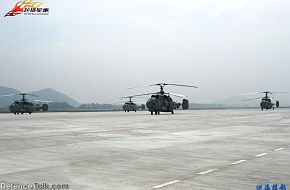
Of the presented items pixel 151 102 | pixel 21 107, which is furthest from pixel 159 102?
pixel 21 107

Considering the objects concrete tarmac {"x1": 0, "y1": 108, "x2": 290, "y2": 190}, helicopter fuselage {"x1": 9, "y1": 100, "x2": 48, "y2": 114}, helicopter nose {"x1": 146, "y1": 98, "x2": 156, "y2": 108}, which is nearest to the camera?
concrete tarmac {"x1": 0, "y1": 108, "x2": 290, "y2": 190}

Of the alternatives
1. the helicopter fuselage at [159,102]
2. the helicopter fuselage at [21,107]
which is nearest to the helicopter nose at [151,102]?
the helicopter fuselage at [159,102]

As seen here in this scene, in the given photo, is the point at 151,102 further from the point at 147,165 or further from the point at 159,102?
the point at 147,165

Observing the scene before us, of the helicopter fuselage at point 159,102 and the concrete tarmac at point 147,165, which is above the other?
the helicopter fuselage at point 159,102

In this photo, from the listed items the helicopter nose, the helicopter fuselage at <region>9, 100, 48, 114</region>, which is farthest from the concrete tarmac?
the helicopter fuselage at <region>9, 100, 48, 114</region>

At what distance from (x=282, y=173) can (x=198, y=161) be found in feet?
8.56

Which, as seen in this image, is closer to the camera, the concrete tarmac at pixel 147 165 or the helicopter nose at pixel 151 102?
the concrete tarmac at pixel 147 165

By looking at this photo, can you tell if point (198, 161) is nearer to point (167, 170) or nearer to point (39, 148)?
point (167, 170)

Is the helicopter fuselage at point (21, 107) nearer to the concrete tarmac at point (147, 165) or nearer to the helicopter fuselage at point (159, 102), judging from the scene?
the helicopter fuselage at point (159, 102)

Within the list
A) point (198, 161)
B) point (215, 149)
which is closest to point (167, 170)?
point (198, 161)

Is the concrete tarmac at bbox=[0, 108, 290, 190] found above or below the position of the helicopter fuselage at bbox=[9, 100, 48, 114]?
below

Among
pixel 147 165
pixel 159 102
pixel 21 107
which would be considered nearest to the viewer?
pixel 147 165

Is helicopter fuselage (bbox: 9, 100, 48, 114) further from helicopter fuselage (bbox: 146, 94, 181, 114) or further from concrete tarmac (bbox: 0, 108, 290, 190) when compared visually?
concrete tarmac (bbox: 0, 108, 290, 190)

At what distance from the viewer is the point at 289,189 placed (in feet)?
23.0
